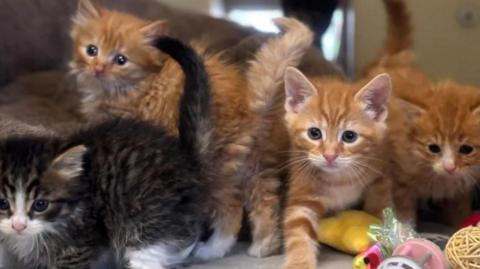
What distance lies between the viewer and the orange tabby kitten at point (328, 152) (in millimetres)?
1829

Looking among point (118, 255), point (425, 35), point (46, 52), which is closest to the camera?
point (118, 255)

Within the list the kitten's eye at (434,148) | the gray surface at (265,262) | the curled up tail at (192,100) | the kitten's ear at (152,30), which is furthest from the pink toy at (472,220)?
the kitten's ear at (152,30)

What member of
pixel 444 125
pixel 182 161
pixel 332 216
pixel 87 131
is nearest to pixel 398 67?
pixel 444 125

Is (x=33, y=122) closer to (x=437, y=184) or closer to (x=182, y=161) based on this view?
(x=182, y=161)

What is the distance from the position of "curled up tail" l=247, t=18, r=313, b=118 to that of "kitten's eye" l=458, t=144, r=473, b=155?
0.49m

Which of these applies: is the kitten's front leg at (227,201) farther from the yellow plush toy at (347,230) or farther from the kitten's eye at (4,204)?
the kitten's eye at (4,204)

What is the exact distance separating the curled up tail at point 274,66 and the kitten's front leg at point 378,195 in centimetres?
35

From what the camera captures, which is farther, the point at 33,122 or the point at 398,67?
the point at 398,67

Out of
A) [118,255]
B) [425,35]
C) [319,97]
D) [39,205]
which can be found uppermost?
[425,35]

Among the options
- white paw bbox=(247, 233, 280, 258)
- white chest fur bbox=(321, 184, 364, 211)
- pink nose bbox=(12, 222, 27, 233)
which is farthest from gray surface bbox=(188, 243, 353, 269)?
pink nose bbox=(12, 222, 27, 233)

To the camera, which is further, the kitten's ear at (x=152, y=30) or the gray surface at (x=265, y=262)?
the kitten's ear at (x=152, y=30)

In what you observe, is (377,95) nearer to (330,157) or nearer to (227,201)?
(330,157)

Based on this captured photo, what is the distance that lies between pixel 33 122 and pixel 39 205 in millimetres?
548

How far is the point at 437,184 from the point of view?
2.02 m
